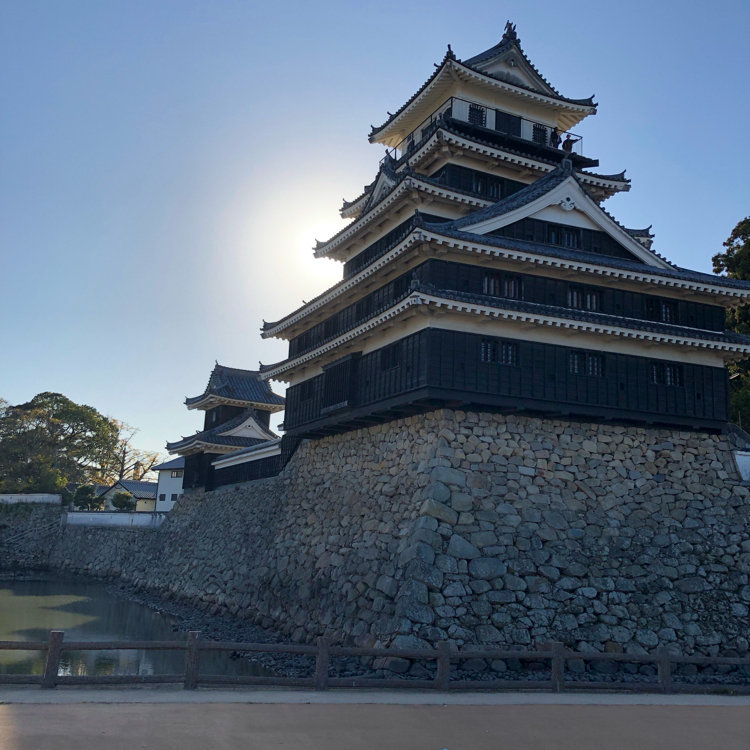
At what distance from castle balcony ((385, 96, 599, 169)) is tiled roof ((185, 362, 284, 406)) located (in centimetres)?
1834

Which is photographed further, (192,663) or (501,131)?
(501,131)

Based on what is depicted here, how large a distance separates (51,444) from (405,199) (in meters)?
45.2

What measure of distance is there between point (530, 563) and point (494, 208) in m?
10.1

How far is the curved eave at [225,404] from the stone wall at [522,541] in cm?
1793

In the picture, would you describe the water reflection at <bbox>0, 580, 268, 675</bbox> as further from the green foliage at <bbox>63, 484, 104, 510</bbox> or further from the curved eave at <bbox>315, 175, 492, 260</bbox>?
the curved eave at <bbox>315, 175, 492, 260</bbox>

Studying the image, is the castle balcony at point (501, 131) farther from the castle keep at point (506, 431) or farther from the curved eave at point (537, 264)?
the curved eave at point (537, 264)

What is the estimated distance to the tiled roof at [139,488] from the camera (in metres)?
61.8

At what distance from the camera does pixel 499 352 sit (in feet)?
61.0

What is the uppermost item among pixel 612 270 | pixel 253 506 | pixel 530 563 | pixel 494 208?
pixel 494 208

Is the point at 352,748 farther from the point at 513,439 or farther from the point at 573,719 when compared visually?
the point at 513,439

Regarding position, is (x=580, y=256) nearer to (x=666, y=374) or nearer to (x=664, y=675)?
(x=666, y=374)

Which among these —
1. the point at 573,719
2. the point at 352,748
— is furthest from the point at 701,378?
the point at 352,748

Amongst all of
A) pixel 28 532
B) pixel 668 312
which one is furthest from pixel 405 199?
pixel 28 532

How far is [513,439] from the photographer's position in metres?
18.5
